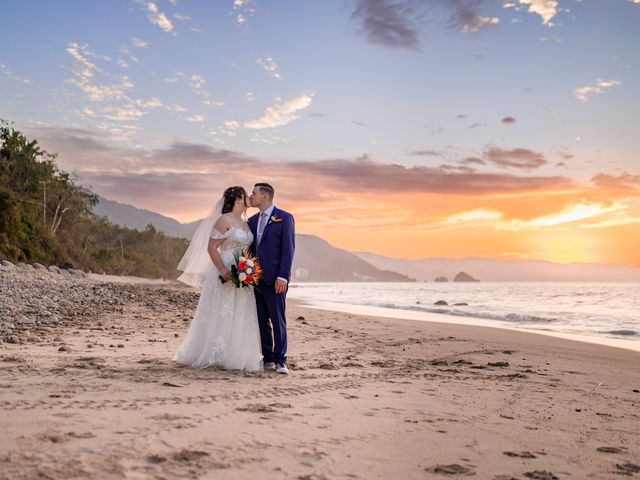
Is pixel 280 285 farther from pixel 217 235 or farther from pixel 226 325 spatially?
pixel 217 235

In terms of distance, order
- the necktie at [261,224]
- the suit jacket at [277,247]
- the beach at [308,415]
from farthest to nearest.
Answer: the necktie at [261,224] < the suit jacket at [277,247] < the beach at [308,415]

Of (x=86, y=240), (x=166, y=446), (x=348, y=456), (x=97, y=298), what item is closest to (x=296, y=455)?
(x=348, y=456)

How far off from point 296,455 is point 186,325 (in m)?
9.87

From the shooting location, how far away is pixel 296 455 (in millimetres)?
3932

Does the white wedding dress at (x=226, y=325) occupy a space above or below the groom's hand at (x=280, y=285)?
below

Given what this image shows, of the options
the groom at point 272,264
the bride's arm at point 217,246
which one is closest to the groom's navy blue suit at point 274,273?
the groom at point 272,264

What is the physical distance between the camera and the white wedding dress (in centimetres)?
757

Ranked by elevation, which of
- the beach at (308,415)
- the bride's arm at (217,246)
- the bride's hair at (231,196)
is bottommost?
the beach at (308,415)

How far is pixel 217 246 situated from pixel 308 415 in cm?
344

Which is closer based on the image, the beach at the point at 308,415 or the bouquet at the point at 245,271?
the beach at the point at 308,415

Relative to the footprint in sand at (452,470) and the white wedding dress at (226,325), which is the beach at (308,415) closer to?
the footprint in sand at (452,470)

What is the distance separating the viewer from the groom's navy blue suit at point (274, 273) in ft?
25.2

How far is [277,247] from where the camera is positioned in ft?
25.6

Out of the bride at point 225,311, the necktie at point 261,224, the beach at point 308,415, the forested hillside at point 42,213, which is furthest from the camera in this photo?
the forested hillside at point 42,213
